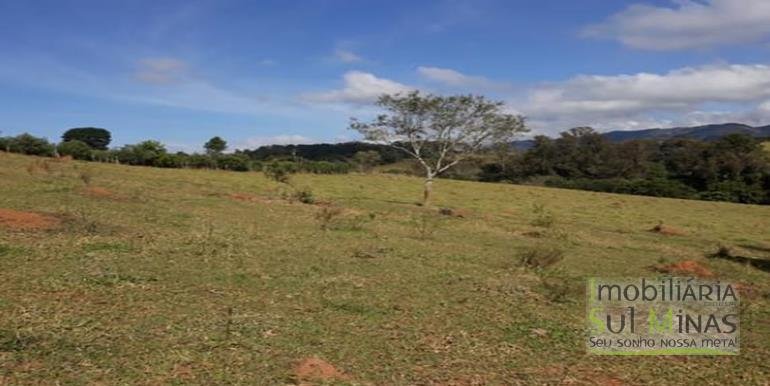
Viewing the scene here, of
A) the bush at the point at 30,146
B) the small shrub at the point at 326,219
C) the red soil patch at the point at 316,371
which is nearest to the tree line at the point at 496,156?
Result: the bush at the point at 30,146

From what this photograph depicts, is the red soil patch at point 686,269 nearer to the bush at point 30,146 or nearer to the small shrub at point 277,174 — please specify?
the small shrub at point 277,174

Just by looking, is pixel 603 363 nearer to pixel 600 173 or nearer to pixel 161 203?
pixel 161 203

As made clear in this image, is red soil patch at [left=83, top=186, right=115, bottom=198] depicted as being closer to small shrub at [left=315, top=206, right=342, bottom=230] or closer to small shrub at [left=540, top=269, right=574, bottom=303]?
small shrub at [left=315, top=206, right=342, bottom=230]

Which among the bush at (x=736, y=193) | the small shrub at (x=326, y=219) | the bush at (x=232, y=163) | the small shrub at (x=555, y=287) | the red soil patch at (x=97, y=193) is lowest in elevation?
the bush at (x=736, y=193)

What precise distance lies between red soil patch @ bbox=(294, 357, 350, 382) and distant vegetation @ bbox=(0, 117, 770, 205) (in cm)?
3145

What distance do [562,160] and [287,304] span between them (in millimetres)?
88257

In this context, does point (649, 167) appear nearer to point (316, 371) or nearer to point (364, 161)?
point (364, 161)

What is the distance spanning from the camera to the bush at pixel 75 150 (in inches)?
2104

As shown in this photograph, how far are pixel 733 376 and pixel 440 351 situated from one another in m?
3.70

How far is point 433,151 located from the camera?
3891 centimetres

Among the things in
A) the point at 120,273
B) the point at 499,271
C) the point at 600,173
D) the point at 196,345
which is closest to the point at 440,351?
the point at 196,345

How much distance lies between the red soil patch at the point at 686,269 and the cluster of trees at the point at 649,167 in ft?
115

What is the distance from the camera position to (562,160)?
93.6 metres

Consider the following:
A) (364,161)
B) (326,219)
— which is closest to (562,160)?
(364,161)
